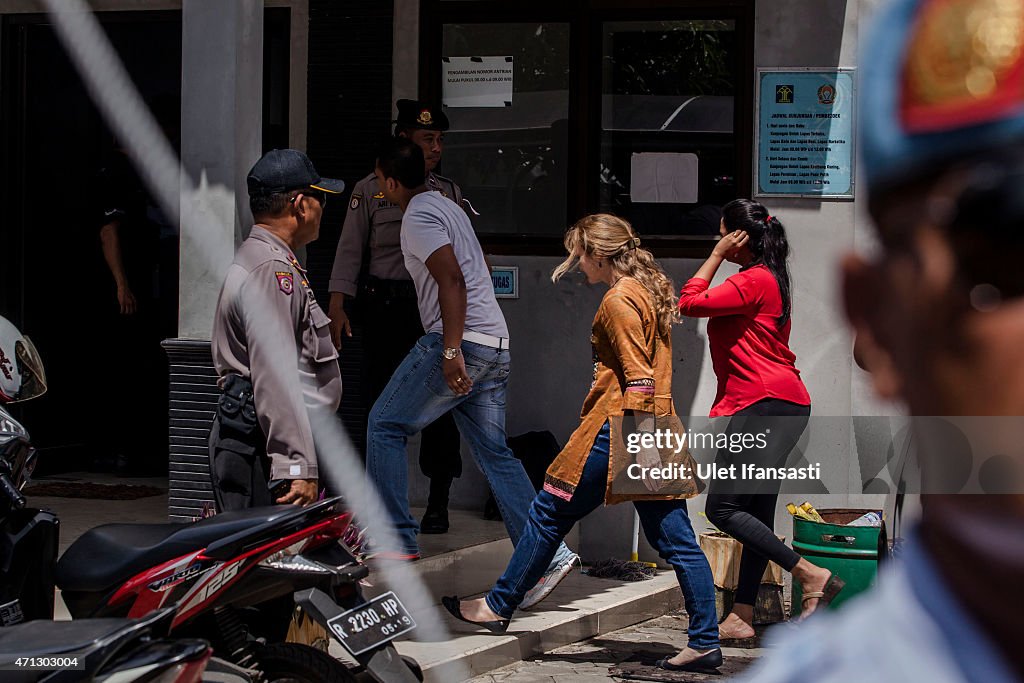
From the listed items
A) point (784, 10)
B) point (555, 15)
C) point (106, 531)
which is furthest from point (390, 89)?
point (106, 531)

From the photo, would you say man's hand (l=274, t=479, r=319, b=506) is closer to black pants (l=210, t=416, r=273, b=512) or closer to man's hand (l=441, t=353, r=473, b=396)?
black pants (l=210, t=416, r=273, b=512)

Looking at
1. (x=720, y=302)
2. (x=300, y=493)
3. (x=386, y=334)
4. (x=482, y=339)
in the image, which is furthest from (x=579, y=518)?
(x=300, y=493)

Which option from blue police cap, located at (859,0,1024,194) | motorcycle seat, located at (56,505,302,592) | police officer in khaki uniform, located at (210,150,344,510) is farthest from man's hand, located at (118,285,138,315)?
blue police cap, located at (859,0,1024,194)

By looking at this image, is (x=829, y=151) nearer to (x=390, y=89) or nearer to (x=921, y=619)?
(x=390, y=89)

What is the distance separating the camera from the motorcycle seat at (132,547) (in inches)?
134

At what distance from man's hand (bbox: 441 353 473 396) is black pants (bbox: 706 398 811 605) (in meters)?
1.23

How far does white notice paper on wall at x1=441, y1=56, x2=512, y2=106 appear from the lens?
7734 mm

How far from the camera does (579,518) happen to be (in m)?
5.58

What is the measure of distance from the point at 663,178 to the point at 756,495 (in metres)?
2.13

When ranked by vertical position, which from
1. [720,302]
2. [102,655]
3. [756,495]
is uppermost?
[720,302]

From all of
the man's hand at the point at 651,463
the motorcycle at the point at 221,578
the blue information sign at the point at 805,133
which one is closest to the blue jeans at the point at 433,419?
the man's hand at the point at 651,463

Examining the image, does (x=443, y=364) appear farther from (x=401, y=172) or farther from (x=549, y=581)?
(x=549, y=581)

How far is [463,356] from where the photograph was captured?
5.76m

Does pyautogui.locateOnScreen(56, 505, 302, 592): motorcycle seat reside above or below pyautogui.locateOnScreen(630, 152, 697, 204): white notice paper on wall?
below
